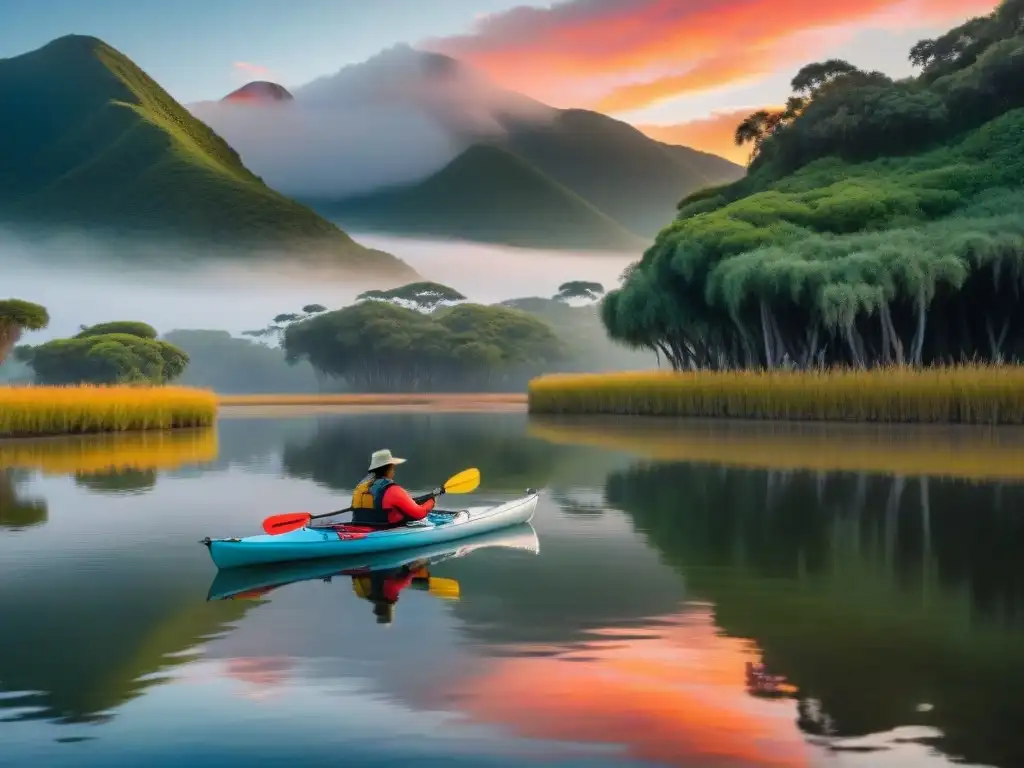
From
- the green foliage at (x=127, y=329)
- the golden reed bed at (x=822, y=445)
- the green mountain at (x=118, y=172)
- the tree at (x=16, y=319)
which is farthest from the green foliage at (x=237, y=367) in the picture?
the golden reed bed at (x=822, y=445)

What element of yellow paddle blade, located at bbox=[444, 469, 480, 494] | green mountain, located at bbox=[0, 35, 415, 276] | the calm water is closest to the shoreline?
yellow paddle blade, located at bbox=[444, 469, 480, 494]

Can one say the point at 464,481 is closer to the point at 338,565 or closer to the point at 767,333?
the point at 338,565

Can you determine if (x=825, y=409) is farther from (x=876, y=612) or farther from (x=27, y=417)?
(x=876, y=612)

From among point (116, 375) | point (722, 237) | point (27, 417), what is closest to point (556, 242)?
point (116, 375)

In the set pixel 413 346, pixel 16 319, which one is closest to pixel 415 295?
pixel 413 346

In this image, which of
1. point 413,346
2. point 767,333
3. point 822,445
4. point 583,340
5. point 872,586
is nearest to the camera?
point 872,586

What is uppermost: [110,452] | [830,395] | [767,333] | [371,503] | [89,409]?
[767,333]

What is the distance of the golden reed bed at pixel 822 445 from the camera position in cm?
2188

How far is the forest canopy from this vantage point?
3981cm

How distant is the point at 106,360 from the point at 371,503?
68.8m

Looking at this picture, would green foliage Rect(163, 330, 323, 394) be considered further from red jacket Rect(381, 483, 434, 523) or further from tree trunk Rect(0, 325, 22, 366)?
red jacket Rect(381, 483, 434, 523)

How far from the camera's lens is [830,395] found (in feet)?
119

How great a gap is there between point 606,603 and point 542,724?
11.1ft

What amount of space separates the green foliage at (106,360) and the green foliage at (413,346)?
33.5 m
